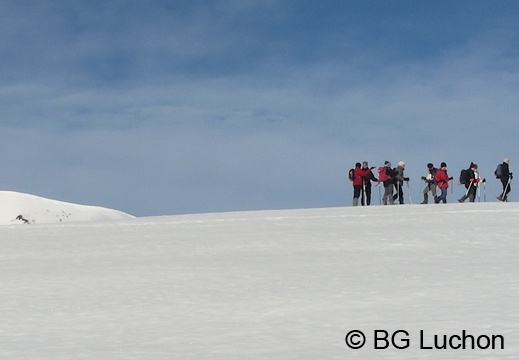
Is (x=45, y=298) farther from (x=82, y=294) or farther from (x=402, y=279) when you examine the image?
(x=402, y=279)

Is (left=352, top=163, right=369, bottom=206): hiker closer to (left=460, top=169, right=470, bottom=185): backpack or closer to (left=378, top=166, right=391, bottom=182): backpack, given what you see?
(left=378, top=166, right=391, bottom=182): backpack

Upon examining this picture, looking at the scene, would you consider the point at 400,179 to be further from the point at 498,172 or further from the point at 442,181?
the point at 498,172

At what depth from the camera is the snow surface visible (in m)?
7.16

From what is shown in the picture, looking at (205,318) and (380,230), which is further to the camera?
(380,230)

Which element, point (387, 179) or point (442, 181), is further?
point (442, 181)

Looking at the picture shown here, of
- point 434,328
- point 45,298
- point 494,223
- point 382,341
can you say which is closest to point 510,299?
point 434,328

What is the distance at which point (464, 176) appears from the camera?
86.0ft

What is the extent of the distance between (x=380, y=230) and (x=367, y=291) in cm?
612

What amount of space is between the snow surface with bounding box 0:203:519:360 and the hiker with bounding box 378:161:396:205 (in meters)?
7.68

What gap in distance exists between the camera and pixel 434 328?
287 inches

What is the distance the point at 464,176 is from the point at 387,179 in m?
3.13

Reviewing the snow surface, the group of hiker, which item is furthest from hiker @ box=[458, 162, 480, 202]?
the snow surface

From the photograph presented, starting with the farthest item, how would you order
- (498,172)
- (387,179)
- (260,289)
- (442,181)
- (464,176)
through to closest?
1. (464,176)
2. (498,172)
3. (442,181)
4. (387,179)
5. (260,289)

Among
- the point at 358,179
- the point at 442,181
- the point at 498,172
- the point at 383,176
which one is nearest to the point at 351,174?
the point at 358,179
